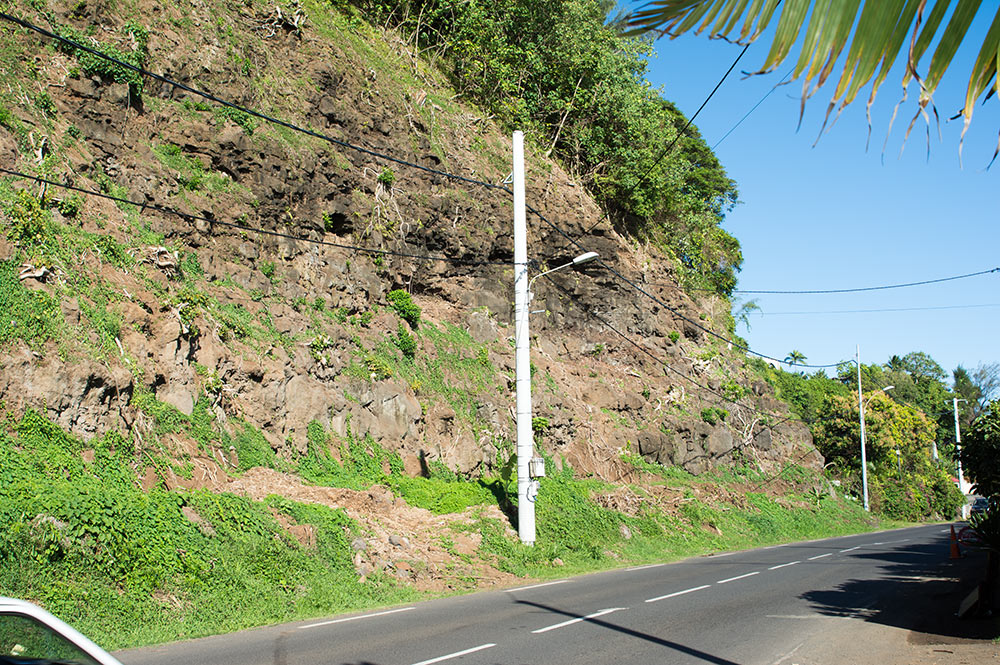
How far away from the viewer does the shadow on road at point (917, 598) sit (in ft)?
35.8

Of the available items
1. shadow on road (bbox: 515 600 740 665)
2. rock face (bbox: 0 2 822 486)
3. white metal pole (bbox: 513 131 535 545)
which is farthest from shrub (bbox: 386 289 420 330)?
shadow on road (bbox: 515 600 740 665)

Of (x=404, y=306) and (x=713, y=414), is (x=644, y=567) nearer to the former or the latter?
(x=404, y=306)

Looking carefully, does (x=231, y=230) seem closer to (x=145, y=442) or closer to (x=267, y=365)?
(x=267, y=365)

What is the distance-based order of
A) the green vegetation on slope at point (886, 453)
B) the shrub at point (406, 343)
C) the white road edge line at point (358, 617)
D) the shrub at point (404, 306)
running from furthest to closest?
the green vegetation on slope at point (886, 453), the shrub at point (404, 306), the shrub at point (406, 343), the white road edge line at point (358, 617)

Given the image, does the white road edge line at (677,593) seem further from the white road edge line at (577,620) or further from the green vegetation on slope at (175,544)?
the green vegetation on slope at (175,544)

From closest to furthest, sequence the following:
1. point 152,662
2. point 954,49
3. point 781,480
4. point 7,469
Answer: point 954,49, point 152,662, point 7,469, point 781,480

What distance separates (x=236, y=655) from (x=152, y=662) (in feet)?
3.02

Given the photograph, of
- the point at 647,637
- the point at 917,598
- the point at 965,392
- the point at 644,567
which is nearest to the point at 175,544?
the point at 647,637

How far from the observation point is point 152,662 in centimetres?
870

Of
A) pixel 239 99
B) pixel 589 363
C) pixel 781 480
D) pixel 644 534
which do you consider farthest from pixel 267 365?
pixel 781 480

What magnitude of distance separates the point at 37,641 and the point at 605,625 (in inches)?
348

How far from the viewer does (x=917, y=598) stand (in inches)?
557

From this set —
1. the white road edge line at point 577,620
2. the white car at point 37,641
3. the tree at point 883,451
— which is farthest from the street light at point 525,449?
the tree at point 883,451

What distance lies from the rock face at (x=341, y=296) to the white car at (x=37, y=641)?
11.0 m
